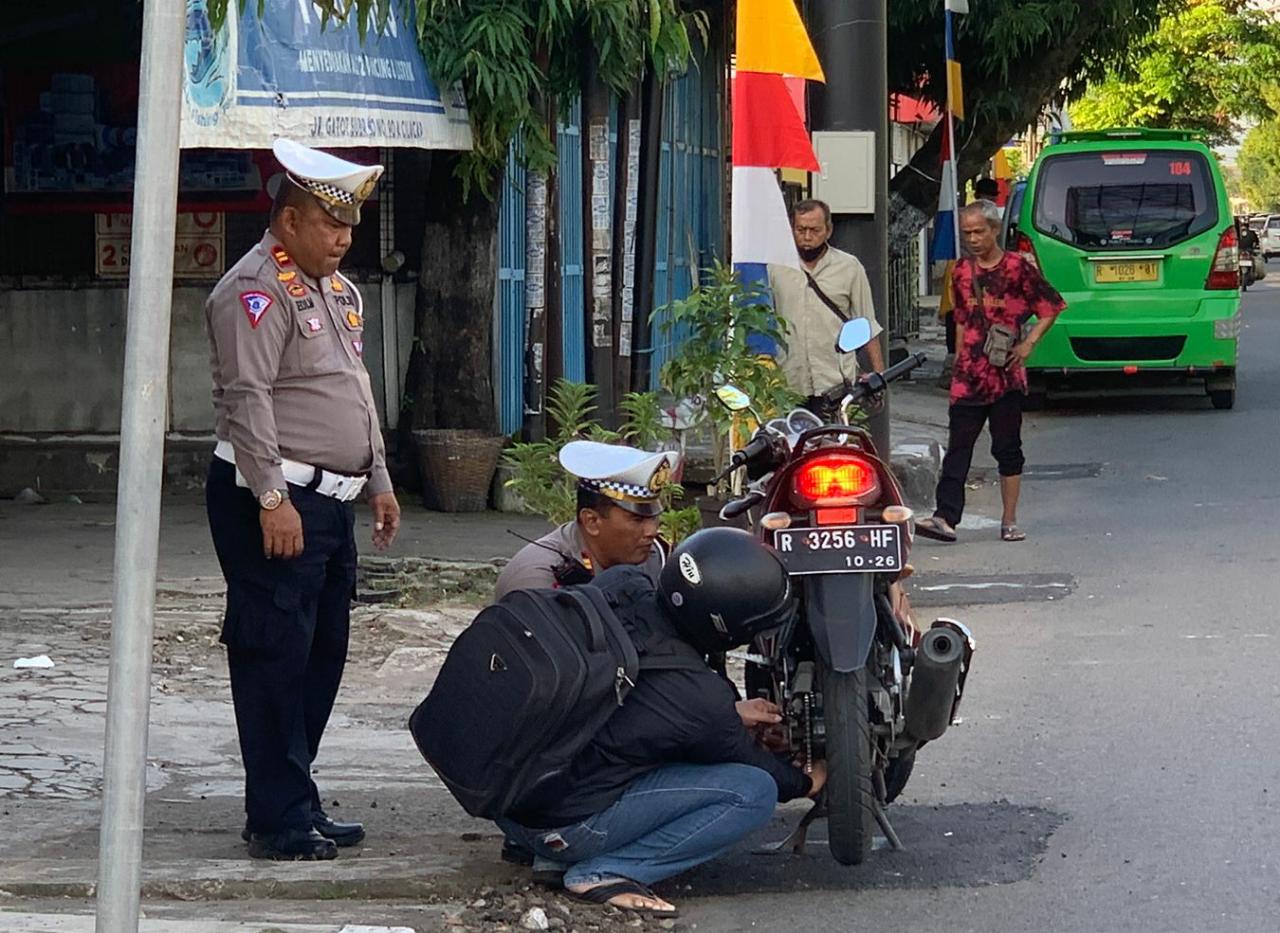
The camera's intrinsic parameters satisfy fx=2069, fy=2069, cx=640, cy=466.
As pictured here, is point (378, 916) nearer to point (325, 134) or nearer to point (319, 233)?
point (319, 233)

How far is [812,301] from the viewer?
9.68m

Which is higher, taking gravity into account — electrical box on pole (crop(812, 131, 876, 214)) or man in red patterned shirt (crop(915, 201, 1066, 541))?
electrical box on pole (crop(812, 131, 876, 214))

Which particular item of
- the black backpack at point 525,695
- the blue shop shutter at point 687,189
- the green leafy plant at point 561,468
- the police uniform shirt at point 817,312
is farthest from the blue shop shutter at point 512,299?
the black backpack at point 525,695

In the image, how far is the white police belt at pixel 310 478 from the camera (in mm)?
5273

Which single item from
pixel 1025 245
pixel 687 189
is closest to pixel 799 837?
pixel 1025 245

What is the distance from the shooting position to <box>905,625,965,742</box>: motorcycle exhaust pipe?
16.7 feet

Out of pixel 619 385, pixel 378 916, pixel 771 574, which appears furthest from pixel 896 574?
pixel 619 385

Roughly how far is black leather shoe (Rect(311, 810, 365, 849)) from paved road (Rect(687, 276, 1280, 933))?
3.33ft

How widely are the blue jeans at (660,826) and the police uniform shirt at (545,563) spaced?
22.1 inches

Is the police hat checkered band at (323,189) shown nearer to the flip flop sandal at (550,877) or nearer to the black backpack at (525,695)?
the black backpack at (525,695)

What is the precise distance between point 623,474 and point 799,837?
1061 millimetres

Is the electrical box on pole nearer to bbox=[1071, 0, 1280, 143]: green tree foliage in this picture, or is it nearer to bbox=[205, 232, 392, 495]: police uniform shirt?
bbox=[205, 232, 392, 495]: police uniform shirt

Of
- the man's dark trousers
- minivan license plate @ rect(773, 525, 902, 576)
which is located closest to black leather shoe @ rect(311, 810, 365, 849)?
minivan license plate @ rect(773, 525, 902, 576)

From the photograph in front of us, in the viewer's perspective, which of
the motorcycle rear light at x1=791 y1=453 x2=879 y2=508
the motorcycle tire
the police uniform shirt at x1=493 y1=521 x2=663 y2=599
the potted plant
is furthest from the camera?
the potted plant
